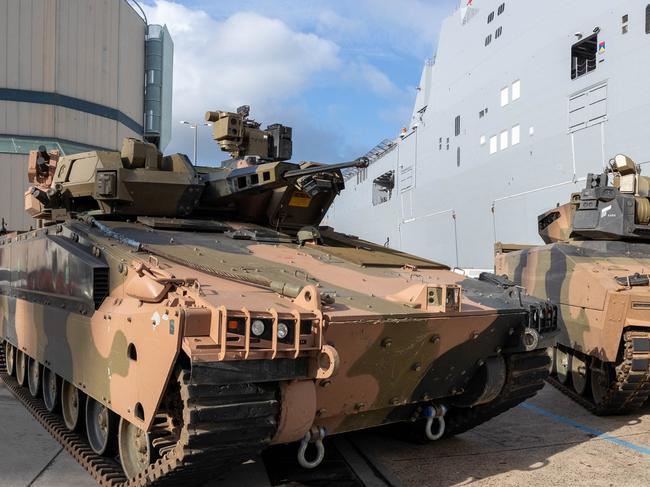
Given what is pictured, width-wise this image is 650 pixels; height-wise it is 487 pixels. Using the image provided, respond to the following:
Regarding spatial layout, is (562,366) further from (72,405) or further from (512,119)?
(512,119)

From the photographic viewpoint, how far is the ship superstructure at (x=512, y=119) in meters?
16.8

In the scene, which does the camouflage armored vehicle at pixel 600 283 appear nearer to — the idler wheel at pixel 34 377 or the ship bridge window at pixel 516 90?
the idler wheel at pixel 34 377

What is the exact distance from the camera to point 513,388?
231 inches

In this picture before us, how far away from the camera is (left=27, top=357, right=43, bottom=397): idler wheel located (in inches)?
301

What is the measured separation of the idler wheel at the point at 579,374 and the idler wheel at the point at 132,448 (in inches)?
243

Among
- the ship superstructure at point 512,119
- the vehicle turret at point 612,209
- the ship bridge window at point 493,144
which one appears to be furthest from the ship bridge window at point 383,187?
the vehicle turret at point 612,209


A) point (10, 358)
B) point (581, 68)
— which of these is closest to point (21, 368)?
point (10, 358)

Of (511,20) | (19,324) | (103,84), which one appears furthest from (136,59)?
(19,324)

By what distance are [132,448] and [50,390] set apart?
2550mm

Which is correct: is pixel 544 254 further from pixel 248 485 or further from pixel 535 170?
pixel 535 170

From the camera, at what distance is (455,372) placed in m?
5.51

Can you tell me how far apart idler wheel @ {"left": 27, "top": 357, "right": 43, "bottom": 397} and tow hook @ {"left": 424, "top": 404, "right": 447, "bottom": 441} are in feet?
14.1

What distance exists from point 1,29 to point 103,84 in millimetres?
4005

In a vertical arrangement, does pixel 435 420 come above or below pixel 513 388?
below
